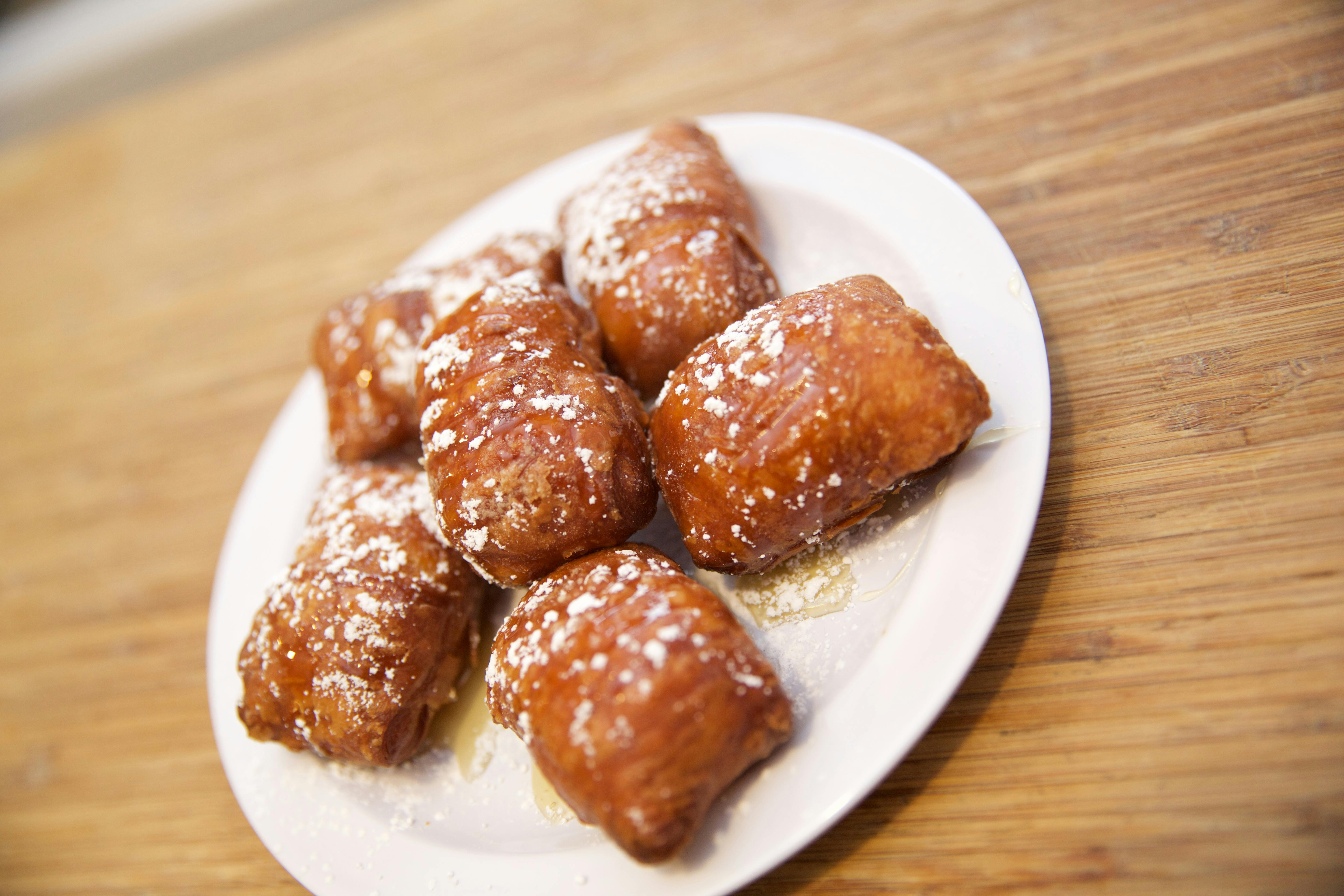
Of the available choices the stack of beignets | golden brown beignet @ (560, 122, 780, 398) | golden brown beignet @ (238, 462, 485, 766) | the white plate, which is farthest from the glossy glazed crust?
golden brown beignet @ (560, 122, 780, 398)

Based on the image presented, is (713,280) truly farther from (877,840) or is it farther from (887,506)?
(877,840)

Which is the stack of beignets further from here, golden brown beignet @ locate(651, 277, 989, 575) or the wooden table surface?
the wooden table surface

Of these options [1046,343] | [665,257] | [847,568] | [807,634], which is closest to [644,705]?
[807,634]

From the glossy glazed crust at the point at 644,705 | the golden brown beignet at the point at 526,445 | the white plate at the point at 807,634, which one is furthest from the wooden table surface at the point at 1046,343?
the golden brown beignet at the point at 526,445

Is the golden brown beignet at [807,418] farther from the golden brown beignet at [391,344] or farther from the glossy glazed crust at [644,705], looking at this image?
the golden brown beignet at [391,344]

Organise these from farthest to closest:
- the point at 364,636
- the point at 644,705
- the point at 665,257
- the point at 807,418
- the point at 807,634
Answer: the point at 665,257 → the point at 364,636 → the point at 807,634 → the point at 807,418 → the point at 644,705

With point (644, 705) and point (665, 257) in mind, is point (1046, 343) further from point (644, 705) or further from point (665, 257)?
point (644, 705)
